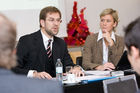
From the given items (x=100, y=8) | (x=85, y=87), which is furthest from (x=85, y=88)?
(x=100, y=8)

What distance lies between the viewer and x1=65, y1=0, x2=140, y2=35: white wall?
519cm

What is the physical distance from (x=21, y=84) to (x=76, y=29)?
13.0 ft

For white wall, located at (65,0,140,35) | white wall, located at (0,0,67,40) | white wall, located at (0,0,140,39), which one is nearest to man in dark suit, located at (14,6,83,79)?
white wall, located at (0,0,140,39)

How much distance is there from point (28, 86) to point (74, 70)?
6.46 feet

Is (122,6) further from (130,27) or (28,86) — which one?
(28,86)

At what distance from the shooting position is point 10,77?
3.37 feet

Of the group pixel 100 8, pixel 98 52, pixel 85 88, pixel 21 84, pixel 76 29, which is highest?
pixel 100 8

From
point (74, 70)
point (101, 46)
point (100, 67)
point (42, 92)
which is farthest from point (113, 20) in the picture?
point (42, 92)

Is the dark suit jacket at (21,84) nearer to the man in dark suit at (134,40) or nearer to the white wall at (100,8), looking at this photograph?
the man in dark suit at (134,40)

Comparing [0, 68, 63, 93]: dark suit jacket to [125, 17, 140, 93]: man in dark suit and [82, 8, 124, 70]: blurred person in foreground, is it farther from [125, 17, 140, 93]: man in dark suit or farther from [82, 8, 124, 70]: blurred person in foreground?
[82, 8, 124, 70]: blurred person in foreground

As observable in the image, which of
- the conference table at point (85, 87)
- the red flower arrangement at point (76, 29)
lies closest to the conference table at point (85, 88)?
the conference table at point (85, 87)

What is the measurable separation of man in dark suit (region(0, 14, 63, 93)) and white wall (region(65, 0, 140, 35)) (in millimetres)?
3953

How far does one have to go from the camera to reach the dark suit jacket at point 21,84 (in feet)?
3.31

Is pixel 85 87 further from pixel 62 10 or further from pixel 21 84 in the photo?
pixel 62 10
